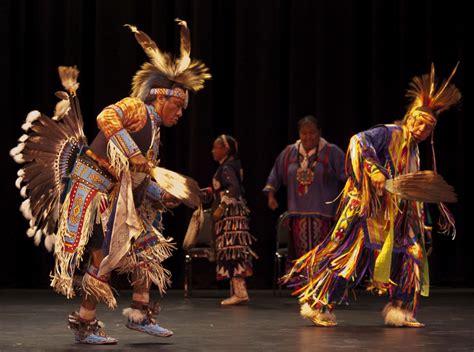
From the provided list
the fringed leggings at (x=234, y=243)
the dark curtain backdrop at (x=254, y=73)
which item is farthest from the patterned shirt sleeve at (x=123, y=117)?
the dark curtain backdrop at (x=254, y=73)

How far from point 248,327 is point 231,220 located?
6.65 feet

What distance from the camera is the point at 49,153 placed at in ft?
16.3

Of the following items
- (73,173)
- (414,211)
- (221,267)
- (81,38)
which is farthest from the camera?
(81,38)

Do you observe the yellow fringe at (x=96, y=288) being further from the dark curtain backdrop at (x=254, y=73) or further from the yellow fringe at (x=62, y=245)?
the dark curtain backdrop at (x=254, y=73)

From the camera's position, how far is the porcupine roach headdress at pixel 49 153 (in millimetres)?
4941

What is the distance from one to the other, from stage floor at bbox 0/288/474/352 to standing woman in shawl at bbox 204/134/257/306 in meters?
0.25

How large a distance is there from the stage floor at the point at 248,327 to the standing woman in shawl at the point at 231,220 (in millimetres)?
245

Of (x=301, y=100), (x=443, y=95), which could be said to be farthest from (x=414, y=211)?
(x=301, y=100)

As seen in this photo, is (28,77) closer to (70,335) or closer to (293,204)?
(293,204)

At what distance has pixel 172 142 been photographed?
926cm

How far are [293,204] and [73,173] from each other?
3.31m

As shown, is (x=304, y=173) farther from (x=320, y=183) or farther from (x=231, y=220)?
(x=231, y=220)

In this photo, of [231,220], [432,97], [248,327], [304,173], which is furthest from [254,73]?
[248,327]

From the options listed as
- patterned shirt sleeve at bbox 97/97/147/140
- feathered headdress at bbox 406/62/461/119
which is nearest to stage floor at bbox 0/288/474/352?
patterned shirt sleeve at bbox 97/97/147/140
